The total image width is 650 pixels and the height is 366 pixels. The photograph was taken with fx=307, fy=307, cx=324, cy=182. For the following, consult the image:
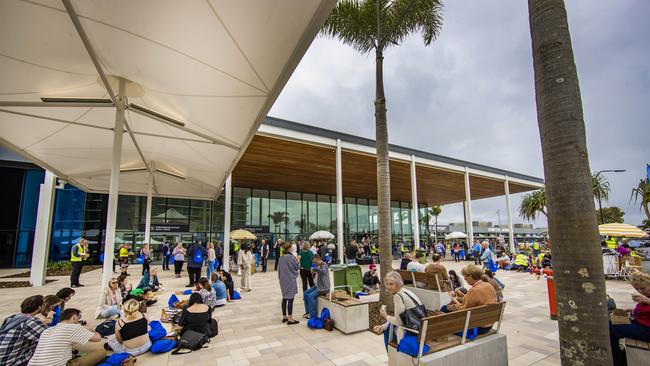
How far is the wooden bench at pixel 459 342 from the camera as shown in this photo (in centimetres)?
343

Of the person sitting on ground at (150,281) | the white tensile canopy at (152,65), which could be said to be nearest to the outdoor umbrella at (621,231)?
the white tensile canopy at (152,65)

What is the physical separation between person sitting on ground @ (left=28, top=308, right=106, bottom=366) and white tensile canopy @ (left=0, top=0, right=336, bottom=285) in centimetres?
320

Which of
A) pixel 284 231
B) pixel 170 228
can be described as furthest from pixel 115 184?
pixel 284 231

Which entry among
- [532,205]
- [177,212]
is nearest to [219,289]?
[177,212]

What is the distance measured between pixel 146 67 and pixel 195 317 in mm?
4590

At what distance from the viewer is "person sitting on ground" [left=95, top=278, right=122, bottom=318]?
6871mm

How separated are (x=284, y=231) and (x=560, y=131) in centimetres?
2340

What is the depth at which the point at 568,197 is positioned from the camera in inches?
96.9

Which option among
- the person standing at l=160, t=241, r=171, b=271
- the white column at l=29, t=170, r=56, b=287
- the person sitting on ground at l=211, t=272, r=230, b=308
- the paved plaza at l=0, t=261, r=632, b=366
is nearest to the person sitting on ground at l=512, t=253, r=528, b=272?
the paved plaza at l=0, t=261, r=632, b=366

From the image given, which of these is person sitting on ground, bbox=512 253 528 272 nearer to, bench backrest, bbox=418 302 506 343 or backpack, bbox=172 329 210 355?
bench backrest, bbox=418 302 506 343

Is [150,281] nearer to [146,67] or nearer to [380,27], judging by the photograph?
[146,67]

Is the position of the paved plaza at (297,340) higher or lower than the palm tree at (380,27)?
lower

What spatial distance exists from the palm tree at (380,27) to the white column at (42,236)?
12.9 m

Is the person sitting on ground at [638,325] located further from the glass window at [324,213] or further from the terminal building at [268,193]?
the glass window at [324,213]
